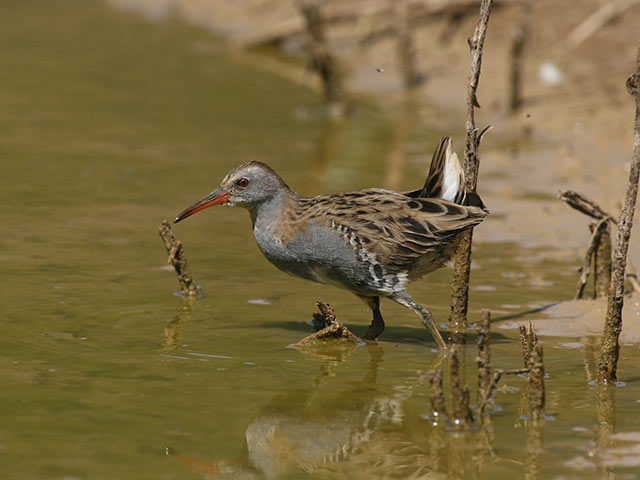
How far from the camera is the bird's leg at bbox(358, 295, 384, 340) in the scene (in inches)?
308

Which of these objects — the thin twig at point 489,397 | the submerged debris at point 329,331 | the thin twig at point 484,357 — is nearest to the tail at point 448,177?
the submerged debris at point 329,331

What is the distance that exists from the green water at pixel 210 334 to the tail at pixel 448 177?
41.2 inches


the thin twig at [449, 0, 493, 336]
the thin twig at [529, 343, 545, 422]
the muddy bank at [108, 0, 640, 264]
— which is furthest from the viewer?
the muddy bank at [108, 0, 640, 264]

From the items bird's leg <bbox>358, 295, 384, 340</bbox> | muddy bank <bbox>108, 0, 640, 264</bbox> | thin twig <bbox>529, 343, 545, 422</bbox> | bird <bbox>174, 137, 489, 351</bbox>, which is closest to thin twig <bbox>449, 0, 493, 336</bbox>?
bird <bbox>174, 137, 489, 351</bbox>

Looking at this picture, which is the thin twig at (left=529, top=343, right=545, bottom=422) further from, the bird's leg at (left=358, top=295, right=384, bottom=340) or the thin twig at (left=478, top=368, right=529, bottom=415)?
the bird's leg at (left=358, top=295, right=384, bottom=340)

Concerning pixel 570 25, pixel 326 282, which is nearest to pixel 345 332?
pixel 326 282

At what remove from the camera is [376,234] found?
7398mm

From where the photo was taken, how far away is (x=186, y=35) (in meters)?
21.7

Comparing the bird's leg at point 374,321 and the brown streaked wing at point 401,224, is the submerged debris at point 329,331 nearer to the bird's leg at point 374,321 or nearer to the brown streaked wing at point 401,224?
the bird's leg at point 374,321

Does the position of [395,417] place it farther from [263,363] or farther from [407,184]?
[407,184]

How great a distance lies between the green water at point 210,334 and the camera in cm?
564

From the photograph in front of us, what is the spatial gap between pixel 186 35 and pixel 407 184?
1077 centimetres

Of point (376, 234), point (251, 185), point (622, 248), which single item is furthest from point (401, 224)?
point (622, 248)

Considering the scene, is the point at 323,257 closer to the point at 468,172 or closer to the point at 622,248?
the point at 468,172
